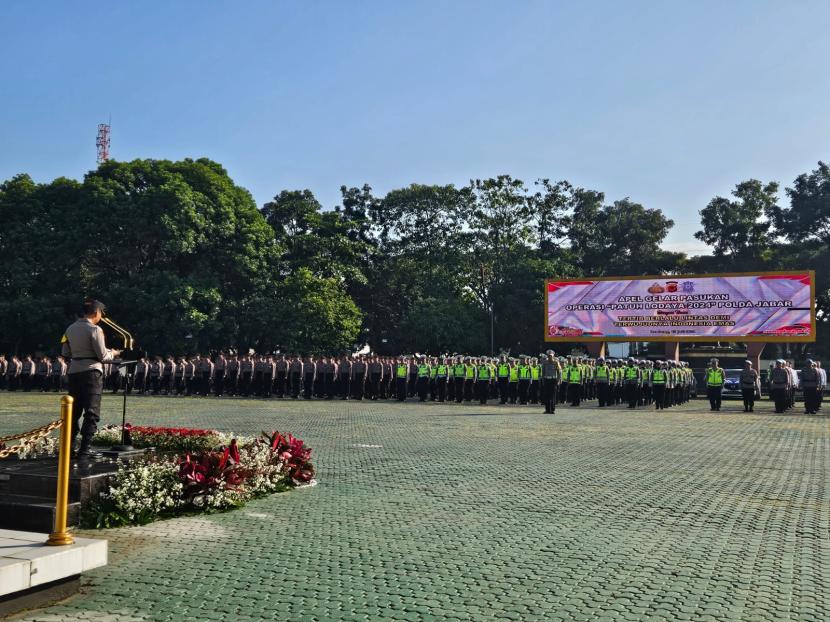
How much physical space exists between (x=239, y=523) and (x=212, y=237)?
111 ft

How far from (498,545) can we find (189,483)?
2.96 metres

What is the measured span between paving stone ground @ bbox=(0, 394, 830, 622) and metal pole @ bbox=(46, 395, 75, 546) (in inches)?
13.9

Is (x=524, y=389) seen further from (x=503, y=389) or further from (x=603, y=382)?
(x=603, y=382)

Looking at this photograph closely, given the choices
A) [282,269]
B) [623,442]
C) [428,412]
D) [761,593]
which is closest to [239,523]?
[761,593]

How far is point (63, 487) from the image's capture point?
5297 millimetres

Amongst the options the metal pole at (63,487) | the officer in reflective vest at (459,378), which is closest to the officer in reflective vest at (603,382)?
the officer in reflective vest at (459,378)

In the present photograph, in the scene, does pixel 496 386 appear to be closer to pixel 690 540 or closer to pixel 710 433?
pixel 710 433

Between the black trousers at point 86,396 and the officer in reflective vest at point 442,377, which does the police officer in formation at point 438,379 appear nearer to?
the officer in reflective vest at point 442,377

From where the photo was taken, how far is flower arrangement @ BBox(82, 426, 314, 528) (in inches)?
278

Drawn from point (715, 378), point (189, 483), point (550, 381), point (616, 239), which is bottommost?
point (189, 483)

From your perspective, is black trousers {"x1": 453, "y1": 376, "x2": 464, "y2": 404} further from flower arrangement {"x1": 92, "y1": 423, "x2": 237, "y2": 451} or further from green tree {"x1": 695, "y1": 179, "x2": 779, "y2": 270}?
green tree {"x1": 695, "y1": 179, "x2": 779, "y2": 270}

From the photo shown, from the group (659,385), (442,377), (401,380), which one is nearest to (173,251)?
(401,380)

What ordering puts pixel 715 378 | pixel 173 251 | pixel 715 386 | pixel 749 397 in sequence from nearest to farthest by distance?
pixel 749 397 < pixel 715 386 < pixel 715 378 < pixel 173 251

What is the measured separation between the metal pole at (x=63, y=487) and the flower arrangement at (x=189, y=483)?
5.51 ft
